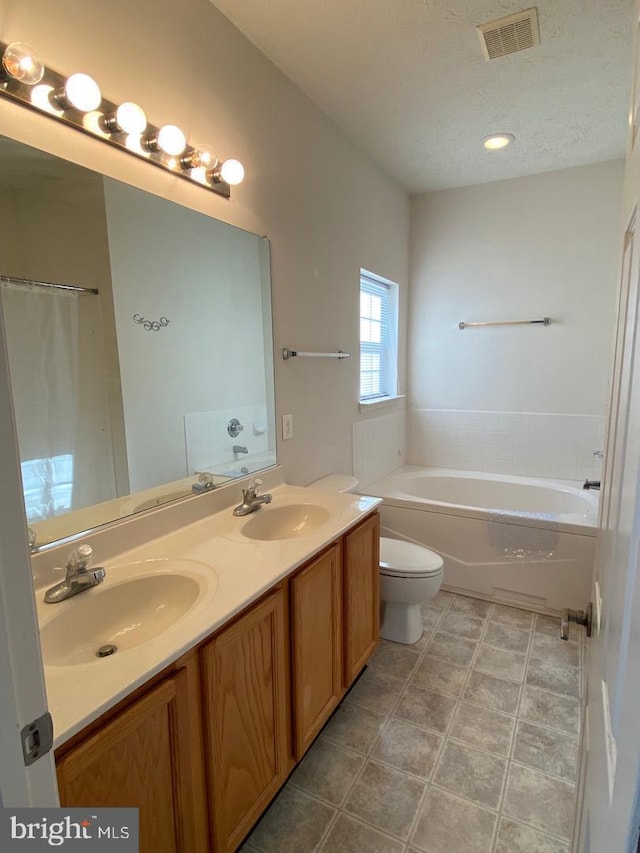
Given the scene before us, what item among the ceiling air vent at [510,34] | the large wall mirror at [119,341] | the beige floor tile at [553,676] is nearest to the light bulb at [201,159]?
the large wall mirror at [119,341]

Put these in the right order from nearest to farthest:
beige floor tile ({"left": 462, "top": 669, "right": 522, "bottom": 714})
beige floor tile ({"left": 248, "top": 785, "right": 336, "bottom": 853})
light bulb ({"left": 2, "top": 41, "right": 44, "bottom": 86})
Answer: light bulb ({"left": 2, "top": 41, "right": 44, "bottom": 86})
beige floor tile ({"left": 248, "top": 785, "right": 336, "bottom": 853})
beige floor tile ({"left": 462, "top": 669, "right": 522, "bottom": 714})

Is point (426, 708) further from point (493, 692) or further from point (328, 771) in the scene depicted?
point (328, 771)

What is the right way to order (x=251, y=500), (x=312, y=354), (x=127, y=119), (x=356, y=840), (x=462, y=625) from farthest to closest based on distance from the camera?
1. (x=462, y=625)
2. (x=312, y=354)
3. (x=251, y=500)
4. (x=356, y=840)
5. (x=127, y=119)

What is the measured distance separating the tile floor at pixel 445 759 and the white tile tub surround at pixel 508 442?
1.37 meters

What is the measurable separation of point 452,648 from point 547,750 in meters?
0.62

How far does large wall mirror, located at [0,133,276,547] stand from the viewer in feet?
3.71

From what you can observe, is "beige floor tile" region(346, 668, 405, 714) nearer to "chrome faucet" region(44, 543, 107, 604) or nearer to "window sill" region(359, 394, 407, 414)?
"chrome faucet" region(44, 543, 107, 604)

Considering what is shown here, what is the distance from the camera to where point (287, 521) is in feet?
6.00

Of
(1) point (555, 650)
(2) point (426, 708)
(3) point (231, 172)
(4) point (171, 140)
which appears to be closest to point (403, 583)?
(2) point (426, 708)

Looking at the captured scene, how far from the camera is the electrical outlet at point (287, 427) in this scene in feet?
6.97

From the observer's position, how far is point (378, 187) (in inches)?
116

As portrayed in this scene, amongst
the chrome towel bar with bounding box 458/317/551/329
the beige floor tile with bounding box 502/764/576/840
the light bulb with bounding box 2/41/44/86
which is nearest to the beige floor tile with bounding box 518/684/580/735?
the beige floor tile with bounding box 502/764/576/840

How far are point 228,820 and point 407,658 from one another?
1220mm

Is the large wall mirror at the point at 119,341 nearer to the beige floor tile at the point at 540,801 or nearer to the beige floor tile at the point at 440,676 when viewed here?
the beige floor tile at the point at 440,676
